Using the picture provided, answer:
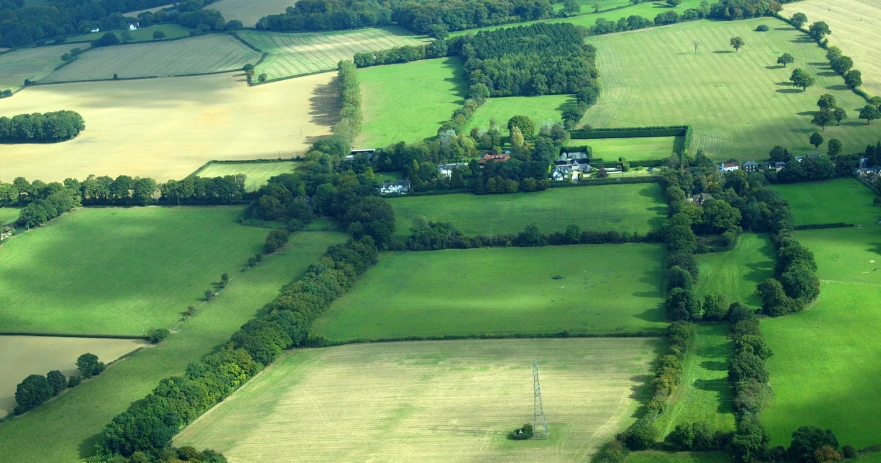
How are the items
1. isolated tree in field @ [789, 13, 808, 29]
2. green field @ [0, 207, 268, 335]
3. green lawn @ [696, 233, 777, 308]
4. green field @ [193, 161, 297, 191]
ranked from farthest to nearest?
isolated tree in field @ [789, 13, 808, 29]
green field @ [193, 161, 297, 191]
green field @ [0, 207, 268, 335]
green lawn @ [696, 233, 777, 308]

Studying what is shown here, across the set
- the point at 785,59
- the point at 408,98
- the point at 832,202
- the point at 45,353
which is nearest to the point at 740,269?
the point at 832,202

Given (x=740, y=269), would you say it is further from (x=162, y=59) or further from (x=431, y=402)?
(x=162, y=59)

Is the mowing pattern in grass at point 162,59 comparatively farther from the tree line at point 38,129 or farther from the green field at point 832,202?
the green field at point 832,202

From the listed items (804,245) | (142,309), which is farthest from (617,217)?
(142,309)

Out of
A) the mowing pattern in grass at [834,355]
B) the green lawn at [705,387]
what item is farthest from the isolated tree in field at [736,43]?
the green lawn at [705,387]

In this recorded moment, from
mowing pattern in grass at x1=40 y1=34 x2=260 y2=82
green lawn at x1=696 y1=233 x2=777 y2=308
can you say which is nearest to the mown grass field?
green lawn at x1=696 y1=233 x2=777 y2=308

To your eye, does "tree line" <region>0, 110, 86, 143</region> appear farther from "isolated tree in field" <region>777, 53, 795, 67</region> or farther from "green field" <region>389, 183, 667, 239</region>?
"isolated tree in field" <region>777, 53, 795, 67</region>
